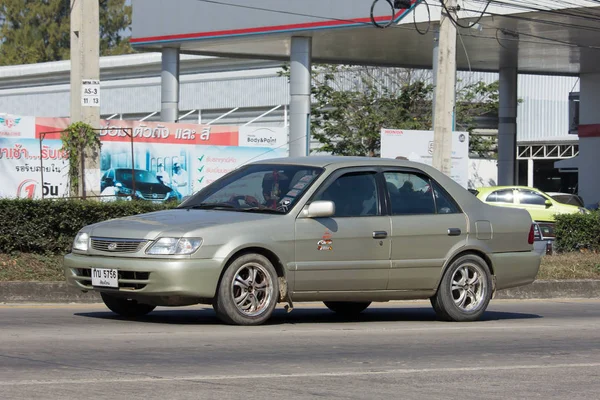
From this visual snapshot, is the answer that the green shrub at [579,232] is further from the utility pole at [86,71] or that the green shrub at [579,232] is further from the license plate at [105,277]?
the license plate at [105,277]

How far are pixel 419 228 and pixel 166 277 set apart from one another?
282cm

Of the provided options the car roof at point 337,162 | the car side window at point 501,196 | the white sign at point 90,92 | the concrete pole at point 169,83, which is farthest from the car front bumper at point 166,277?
the concrete pole at point 169,83

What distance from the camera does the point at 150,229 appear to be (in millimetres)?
9680

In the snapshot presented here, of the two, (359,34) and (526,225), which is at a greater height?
(359,34)

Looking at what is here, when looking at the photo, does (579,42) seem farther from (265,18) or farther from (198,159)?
(198,159)

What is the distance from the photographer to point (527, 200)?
31.4m

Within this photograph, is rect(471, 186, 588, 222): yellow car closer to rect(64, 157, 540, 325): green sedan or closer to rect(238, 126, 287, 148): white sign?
rect(238, 126, 287, 148): white sign

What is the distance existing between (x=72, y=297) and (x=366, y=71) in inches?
1339

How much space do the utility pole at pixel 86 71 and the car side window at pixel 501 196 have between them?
52.7ft

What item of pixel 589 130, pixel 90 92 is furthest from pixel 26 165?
pixel 589 130

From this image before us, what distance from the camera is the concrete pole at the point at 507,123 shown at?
39.6m

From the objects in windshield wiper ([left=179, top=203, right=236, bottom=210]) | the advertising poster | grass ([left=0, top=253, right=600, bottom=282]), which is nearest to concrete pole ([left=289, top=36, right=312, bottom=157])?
the advertising poster

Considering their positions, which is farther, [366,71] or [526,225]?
[366,71]

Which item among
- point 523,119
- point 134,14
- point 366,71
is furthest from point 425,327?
point 523,119
